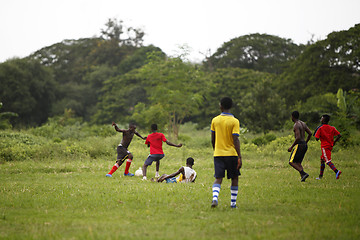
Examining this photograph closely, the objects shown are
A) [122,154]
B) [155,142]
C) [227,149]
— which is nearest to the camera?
[227,149]

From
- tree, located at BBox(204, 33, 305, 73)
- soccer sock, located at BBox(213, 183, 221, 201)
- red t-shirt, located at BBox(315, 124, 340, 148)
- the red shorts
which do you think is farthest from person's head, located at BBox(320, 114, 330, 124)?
tree, located at BBox(204, 33, 305, 73)

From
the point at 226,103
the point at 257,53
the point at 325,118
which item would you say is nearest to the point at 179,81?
the point at 325,118

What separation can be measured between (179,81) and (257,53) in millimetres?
31555

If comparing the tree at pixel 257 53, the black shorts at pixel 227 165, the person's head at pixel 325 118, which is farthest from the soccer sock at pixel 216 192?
the tree at pixel 257 53

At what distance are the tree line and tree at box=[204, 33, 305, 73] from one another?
0.51 ft

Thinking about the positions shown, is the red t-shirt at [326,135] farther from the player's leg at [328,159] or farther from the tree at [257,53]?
the tree at [257,53]

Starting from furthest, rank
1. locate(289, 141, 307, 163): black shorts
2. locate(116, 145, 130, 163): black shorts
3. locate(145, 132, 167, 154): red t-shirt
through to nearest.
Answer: locate(116, 145, 130, 163): black shorts
locate(145, 132, 167, 154): red t-shirt
locate(289, 141, 307, 163): black shorts

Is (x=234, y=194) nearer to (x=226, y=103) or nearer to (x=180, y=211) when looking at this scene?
(x=180, y=211)

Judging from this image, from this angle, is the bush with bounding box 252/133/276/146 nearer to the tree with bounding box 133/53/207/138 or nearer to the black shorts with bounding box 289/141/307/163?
the tree with bounding box 133/53/207/138

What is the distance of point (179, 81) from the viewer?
1133 inches

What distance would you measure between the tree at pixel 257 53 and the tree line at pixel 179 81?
15cm

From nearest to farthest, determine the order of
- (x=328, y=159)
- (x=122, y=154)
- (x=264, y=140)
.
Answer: (x=328, y=159), (x=122, y=154), (x=264, y=140)

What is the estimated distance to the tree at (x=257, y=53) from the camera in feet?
181

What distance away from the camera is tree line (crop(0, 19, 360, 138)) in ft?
98.7
